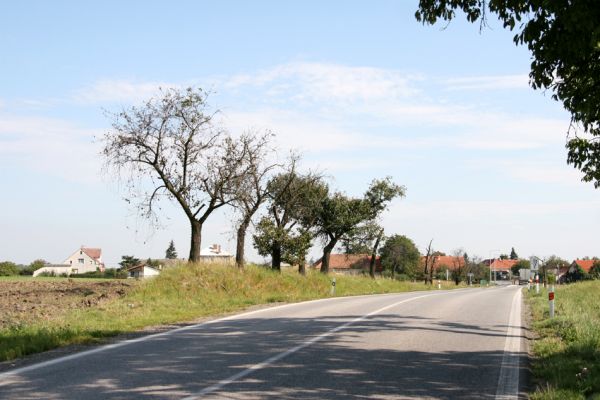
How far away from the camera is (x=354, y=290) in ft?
129

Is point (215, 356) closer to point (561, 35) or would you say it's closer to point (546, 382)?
point (546, 382)

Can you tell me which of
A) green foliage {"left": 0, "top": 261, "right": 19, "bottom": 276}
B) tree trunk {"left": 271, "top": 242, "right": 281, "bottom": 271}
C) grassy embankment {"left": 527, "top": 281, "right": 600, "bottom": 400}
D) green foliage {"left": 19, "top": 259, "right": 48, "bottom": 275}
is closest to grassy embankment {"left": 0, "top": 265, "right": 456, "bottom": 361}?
tree trunk {"left": 271, "top": 242, "right": 281, "bottom": 271}

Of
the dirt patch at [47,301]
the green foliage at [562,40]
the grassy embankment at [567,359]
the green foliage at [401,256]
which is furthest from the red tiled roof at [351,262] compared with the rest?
the green foliage at [562,40]

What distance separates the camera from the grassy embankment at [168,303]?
11469 mm

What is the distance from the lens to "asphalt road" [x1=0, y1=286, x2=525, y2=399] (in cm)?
712

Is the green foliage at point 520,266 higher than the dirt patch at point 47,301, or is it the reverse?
the green foliage at point 520,266

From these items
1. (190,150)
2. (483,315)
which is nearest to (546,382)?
(483,315)

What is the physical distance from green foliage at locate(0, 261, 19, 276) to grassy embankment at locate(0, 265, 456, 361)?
3433 cm

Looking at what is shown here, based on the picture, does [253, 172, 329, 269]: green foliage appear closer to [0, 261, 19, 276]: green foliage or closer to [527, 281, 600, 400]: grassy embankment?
[527, 281, 600, 400]: grassy embankment

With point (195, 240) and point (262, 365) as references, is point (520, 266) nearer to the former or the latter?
point (195, 240)

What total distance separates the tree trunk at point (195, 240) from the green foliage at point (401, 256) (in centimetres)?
7266

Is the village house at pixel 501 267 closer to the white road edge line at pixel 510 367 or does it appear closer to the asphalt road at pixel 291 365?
the white road edge line at pixel 510 367

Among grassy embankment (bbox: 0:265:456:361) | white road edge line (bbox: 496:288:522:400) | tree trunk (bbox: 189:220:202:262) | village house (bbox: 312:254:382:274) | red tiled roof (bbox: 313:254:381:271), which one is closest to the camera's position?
white road edge line (bbox: 496:288:522:400)

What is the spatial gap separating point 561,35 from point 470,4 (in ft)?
4.99
